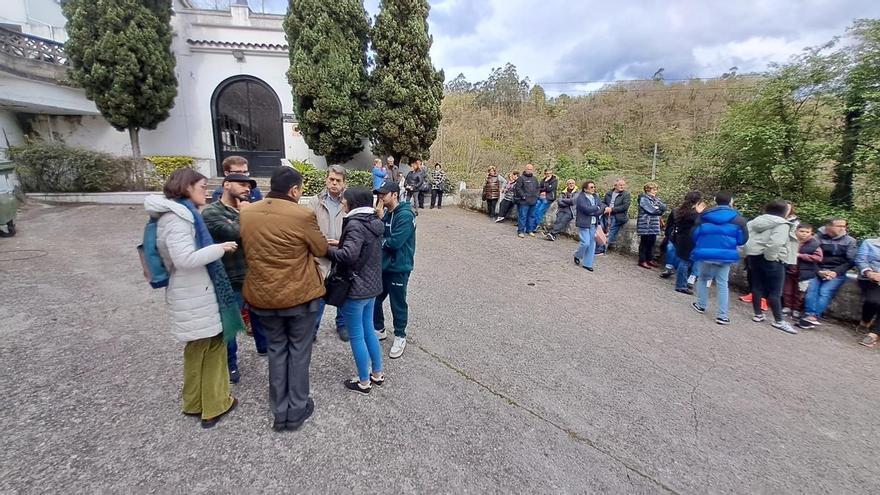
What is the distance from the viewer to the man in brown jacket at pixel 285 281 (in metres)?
2.29

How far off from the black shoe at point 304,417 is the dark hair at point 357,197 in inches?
58.2

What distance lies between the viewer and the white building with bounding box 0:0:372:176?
36.1ft

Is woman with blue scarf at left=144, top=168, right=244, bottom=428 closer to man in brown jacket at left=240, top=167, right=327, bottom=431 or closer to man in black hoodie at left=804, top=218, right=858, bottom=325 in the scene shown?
man in brown jacket at left=240, top=167, right=327, bottom=431

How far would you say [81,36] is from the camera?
31.6ft

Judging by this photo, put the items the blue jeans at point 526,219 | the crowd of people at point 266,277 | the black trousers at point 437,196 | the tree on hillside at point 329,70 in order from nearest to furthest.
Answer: the crowd of people at point 266,277
the blue jeans at point 526,219
the tree on hillside at point 329,70
the black trousers at point 437,196

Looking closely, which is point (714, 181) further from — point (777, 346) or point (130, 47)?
point (130, 47)

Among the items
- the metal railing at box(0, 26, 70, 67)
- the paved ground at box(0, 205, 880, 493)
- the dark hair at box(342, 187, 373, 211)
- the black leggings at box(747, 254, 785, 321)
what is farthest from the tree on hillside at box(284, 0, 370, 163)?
the black leggings at box(747, 254, 785, 321)

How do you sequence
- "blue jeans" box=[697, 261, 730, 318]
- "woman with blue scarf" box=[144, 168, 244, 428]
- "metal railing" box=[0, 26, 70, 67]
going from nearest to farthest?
"woman with blue scarf" box=[144, 168, 244, 428] < "blue jeans" box=[697, 261, 730, 318] < "metal railing" box=[0, 26, 70, 67]

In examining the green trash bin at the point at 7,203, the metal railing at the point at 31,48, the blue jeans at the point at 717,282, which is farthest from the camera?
the metal railing at the point at 31,48

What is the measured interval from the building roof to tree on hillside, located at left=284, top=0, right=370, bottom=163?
1.27 m

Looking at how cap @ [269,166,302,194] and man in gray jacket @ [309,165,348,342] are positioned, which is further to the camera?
man in gray jacket @ [309,165,348,342]

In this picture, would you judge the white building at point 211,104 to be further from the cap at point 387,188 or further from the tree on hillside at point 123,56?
the cap at point 387,188

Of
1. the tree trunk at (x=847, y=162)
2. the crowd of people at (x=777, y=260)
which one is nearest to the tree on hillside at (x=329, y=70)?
the crowd of people at (x=777, y=260)

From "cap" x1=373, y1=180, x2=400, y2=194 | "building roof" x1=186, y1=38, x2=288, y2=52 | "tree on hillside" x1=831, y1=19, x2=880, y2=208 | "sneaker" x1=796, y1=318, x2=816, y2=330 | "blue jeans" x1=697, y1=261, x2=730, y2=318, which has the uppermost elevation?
"building roof" x1=186, y1=38, x2=288, y2=52
